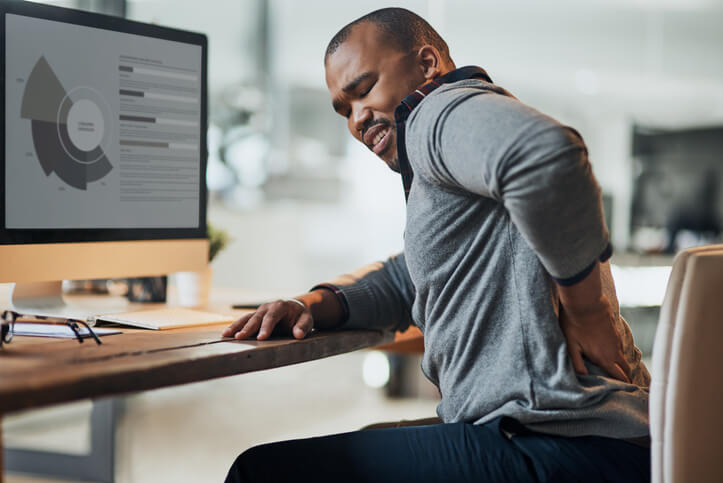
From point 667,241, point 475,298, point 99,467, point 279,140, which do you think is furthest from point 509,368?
point 667,241

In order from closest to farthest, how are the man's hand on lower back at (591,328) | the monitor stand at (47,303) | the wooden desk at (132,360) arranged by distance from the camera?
the wooden desk at (132,360) → the man's hand on lower back at (591,328) → the monitor stand at (47,303)

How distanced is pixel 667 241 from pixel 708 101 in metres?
1.00

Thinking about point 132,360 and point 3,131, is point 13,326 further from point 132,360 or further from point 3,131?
point 3,131

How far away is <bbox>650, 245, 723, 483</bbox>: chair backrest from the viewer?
89 cm

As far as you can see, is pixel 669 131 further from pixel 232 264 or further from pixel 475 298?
pixel 475 298

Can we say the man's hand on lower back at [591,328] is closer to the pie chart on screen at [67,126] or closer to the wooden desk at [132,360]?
the wooden desk at [132,360]

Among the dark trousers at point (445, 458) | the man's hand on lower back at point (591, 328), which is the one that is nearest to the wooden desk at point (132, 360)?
the dark trousers at point (445, 458)

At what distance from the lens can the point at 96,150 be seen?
4.63 ft

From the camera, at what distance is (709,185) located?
5.06 metres

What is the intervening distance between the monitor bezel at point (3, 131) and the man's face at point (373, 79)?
0.46m

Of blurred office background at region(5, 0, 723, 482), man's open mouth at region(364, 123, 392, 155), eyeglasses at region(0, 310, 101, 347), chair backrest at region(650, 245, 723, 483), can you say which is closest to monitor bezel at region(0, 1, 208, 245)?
eyeglasses at region(0, 310, 101, 347)

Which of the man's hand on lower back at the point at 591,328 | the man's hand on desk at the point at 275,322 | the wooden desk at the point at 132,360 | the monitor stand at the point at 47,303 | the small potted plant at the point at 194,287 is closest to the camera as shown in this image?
the wooden desk at the point at 132,360

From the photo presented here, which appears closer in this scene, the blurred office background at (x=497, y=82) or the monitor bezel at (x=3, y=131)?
the monitor bezel at (x=3, y=131)

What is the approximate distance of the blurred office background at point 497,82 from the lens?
460 centimetres
